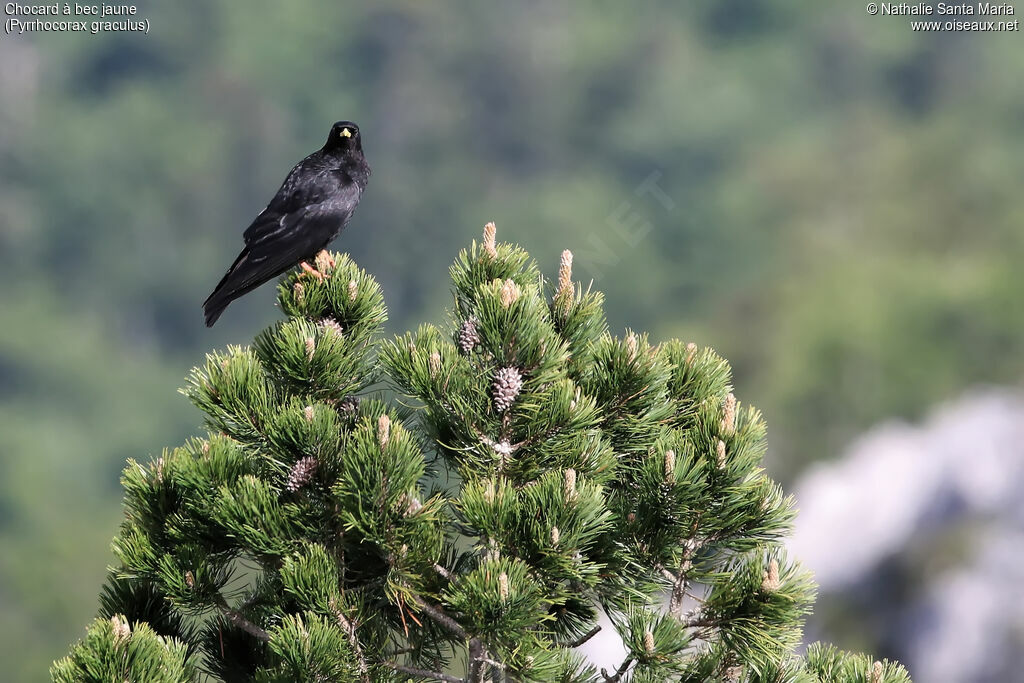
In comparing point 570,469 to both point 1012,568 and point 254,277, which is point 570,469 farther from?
point 1012,568

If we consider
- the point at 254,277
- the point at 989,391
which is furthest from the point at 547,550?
the point at 989,391

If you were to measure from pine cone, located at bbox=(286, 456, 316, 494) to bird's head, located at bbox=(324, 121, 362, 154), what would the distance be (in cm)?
543

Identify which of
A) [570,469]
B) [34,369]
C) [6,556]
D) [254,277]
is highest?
[34,369]

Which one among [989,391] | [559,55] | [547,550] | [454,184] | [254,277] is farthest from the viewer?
[559,55]

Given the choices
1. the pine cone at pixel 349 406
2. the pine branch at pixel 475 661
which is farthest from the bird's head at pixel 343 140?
the pine branch at pixel 475 661

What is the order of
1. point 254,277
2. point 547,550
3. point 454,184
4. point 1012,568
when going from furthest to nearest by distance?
1. point 454,184
2. point 1012,568
3. point 254,277
4. point 547,550

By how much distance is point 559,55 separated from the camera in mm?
151500

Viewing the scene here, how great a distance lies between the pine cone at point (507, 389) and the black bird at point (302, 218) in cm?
160

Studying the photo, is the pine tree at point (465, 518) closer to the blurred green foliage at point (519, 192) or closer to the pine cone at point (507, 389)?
the pine cone at point (507, 389)

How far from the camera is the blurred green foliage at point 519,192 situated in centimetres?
9825

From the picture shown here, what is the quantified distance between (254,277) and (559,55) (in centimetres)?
14844

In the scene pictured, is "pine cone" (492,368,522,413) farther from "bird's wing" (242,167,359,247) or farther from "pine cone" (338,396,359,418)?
"bird's wing" (242,167,359,247)

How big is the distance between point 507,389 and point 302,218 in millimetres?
4054
